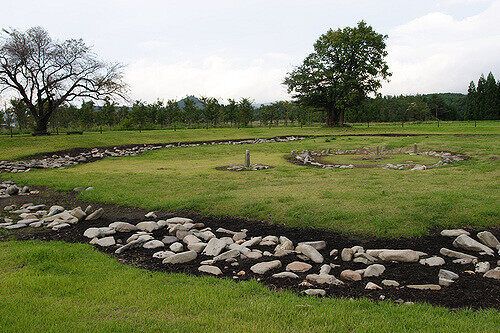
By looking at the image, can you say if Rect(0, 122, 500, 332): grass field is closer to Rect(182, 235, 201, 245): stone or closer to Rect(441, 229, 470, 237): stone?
Rect(441, 229, 470, 237): stone

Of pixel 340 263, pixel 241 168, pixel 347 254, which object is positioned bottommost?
pixel 340 263

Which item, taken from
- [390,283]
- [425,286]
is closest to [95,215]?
[390,283]

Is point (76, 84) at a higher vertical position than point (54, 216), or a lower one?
higher

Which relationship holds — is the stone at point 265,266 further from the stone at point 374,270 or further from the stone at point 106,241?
the stone at point 106,241

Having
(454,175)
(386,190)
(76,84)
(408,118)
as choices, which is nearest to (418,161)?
(454,175)

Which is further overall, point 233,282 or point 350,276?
point 350,276

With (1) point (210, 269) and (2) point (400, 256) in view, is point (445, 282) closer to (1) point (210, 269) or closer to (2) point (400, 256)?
(2) point (400, 256)

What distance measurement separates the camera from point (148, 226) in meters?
10.7

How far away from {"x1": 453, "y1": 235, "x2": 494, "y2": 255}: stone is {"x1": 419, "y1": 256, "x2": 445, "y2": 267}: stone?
3.14 ft

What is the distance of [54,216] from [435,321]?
10130 millimetres

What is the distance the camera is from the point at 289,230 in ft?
33.4

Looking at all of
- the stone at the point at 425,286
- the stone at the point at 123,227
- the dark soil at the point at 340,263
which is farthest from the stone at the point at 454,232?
the stone at the point at 123,227

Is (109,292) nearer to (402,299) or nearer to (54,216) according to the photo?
(402,299)

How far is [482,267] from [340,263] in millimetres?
2402
